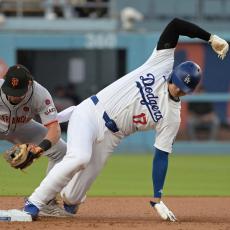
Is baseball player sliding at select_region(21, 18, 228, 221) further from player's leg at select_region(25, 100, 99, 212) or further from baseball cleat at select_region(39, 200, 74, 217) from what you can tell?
baseball cleat at select_region(39, 200, 74, 217)

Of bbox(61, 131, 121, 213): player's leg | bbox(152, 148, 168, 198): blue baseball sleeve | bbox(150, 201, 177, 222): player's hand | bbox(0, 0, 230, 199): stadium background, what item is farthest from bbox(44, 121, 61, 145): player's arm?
bbox(0, 0, 230, 199): stadium background

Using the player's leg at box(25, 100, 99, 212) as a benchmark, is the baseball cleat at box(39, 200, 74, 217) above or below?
below

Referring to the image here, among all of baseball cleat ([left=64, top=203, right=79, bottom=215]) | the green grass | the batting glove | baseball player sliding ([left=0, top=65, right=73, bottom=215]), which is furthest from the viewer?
the green grass

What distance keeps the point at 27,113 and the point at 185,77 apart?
1482mm

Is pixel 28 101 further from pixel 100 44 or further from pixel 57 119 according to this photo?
pixel 100 44

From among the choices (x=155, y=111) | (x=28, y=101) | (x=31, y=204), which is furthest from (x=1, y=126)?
(x=155, y=111)

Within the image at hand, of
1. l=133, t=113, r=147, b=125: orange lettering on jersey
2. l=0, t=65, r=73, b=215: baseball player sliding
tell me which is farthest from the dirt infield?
l=133, t=113, r=147, b=125: orange lettering on jersey

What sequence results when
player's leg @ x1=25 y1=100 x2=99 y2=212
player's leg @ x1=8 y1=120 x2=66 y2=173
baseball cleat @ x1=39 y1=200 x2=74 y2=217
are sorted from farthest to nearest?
player's leg @ x1=8 y1=120 x2=66 y2=173, baseball cleat @ x1=39 y1=200 x2=74 y2=217, player's leg @ x1=25 y1=100 x2=99 y2=212

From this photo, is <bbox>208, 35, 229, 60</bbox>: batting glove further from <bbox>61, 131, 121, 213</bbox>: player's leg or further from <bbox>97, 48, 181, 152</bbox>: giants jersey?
<bbox>61, 131, 121, 213</bbox>: player's leg

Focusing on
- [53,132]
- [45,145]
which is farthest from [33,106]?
[45,145]

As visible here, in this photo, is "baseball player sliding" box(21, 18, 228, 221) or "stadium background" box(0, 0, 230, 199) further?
"stadium background" box(0, 0, 230, 199)

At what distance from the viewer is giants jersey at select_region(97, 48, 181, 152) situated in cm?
690

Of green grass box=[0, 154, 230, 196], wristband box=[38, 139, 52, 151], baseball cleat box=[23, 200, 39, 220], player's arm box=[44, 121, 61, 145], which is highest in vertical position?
player's arm box=[44, 121, 61, 145]

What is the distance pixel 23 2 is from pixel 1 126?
1261 centimetres
